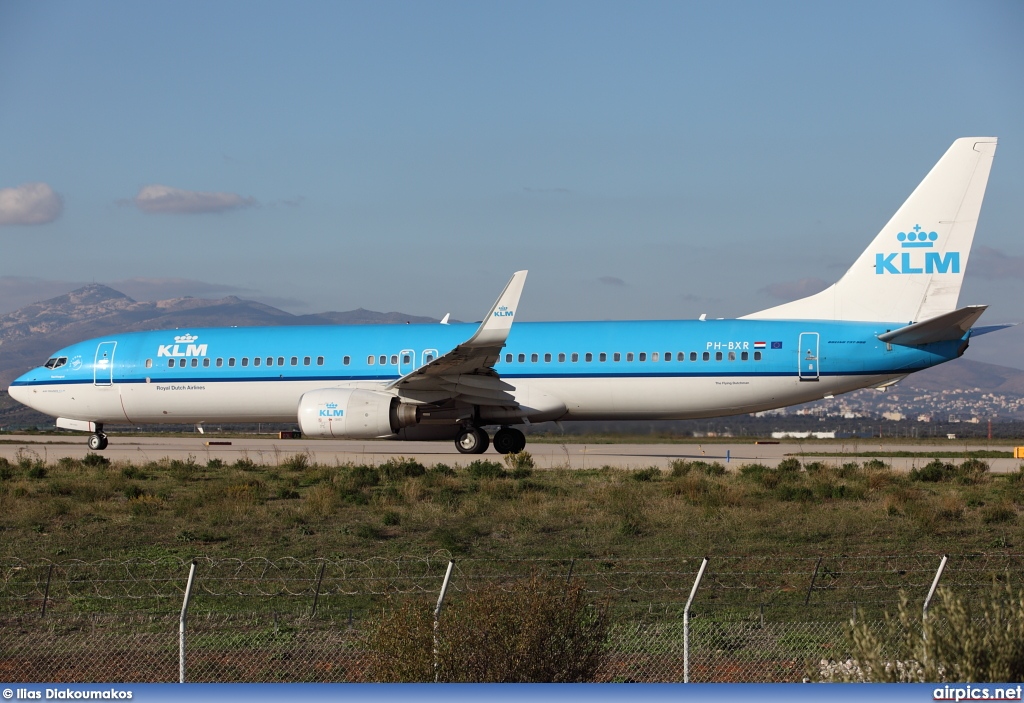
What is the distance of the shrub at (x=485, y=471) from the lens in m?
22.3

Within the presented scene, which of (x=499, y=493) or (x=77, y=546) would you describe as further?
(x=499, y=493)

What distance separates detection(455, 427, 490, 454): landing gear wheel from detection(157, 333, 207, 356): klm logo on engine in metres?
7.65

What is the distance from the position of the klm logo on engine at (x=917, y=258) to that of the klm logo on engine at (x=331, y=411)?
1349cm

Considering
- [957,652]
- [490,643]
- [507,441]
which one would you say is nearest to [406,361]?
[507,441]

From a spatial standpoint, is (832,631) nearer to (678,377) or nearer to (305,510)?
(305,510)

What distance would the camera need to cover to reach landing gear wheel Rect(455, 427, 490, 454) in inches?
1070

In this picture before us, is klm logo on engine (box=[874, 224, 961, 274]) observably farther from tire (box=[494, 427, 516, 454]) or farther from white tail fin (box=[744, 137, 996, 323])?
tire (box=[494, 427, 516, 454])

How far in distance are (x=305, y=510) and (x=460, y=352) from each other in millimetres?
6759

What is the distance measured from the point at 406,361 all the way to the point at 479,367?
294 cm

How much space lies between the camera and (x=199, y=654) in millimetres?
9883

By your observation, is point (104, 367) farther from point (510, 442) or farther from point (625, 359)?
point (625, 359)

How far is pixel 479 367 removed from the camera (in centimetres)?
2530

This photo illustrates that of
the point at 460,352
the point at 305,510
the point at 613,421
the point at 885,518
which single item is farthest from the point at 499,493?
the point at 613,421

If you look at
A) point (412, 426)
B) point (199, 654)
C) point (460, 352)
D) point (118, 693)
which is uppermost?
point (460, 352)
